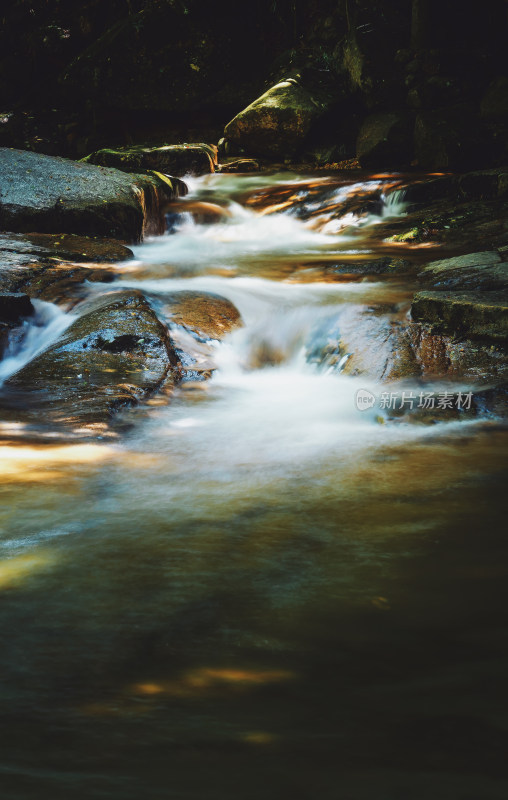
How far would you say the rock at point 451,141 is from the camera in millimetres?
11930

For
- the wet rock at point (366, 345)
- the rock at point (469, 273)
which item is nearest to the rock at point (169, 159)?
the rock at point (469, 273)

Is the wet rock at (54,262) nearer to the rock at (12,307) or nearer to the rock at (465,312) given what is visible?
the rock at (12,307)

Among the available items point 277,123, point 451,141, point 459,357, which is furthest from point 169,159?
point 459,357

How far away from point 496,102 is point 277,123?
15.4 feet

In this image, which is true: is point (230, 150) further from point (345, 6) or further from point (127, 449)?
point (127, 449)

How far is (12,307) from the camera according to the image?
233 inches

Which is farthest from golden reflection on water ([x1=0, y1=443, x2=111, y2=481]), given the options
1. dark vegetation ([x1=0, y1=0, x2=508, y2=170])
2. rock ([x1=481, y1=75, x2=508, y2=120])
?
rock ([x1=481, y1=75, x2=508, y2=120])

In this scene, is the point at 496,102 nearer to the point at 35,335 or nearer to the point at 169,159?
the point at 169,159

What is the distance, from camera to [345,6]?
15.4 m

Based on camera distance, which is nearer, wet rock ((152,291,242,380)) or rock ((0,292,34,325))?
wet rock ((152,291,242,380))

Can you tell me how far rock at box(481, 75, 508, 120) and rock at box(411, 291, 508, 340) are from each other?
858 centimetres

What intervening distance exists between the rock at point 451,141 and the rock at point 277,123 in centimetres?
283

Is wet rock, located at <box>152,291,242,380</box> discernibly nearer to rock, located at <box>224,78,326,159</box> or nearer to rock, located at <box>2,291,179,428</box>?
rock, located at <box>2,291,179,428</box>

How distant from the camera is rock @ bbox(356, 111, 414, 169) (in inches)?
525
